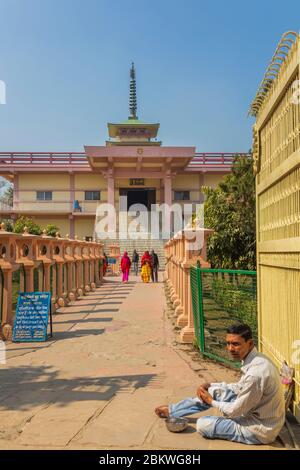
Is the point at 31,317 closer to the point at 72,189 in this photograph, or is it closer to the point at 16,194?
the point at 72,189

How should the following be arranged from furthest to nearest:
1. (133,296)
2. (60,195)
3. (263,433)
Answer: (60,195) → (133,296) → (263,433)

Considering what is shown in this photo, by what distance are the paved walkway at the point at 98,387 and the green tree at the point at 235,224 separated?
5.52 metres

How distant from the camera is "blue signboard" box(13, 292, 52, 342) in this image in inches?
317

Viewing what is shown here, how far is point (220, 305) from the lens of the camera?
632cm

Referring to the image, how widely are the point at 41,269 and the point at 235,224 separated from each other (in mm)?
6422

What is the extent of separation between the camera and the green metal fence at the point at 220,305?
5.84 metres

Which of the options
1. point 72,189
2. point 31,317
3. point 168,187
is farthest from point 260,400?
point 72,189

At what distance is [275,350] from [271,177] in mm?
1602

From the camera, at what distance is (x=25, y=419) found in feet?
13.5

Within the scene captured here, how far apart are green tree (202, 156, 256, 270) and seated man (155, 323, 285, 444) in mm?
10591

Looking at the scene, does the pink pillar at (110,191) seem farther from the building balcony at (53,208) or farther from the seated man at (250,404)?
the seated man at (250,404)

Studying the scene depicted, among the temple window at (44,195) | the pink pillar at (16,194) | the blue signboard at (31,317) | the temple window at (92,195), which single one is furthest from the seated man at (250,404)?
the pink pillar at (16,194)
